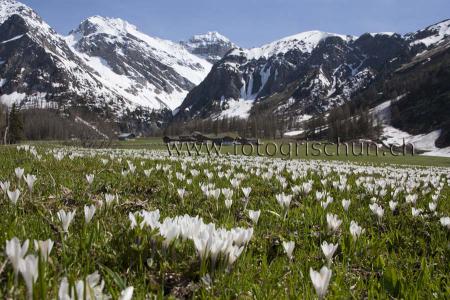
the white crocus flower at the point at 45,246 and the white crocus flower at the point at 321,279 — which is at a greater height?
the white crocus flower at the point at 45,246

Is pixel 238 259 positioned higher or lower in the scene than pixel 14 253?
lower

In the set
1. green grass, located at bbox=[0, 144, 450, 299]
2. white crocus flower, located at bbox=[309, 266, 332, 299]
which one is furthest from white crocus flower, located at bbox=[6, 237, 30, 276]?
white crocus flower, located at bbox=[309, 266, 332, 299]

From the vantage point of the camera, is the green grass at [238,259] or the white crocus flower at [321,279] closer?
the white crocus flower at [321,279]

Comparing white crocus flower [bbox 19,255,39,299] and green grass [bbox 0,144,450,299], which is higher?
Answer: white crocus flower [bbox 19,255,39,299]

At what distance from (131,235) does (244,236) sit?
2.80 ft

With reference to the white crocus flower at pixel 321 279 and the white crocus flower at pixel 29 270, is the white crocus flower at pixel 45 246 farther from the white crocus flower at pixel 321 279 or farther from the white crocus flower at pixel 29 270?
the white crocus flower at pixel 321 279

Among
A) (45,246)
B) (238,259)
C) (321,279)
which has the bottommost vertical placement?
(238,259)

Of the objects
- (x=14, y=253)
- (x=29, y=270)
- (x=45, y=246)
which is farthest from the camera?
(x=45, y=246)

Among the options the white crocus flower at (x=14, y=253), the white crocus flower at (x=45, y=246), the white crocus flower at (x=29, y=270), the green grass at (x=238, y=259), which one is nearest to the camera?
the white crocus flower at (x=29, y=270)

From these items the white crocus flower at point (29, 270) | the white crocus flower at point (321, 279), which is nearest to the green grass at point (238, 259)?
the white crocus flower at point (29, 270)

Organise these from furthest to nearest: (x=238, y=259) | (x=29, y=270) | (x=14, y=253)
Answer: (x=238, y=259), (x=14, y=253), (x=29, y=270)

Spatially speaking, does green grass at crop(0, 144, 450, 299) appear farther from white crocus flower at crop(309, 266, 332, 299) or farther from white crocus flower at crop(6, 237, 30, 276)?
white crocus flower at crop(309, 266, 332, 299)

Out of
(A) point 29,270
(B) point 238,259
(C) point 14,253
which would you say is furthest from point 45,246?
(B) point 238,259

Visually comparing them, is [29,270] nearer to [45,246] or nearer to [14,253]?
[14,253]
